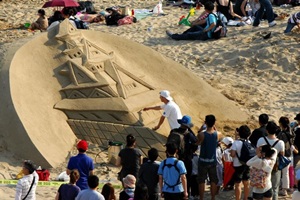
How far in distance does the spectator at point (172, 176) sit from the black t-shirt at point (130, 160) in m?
0.62

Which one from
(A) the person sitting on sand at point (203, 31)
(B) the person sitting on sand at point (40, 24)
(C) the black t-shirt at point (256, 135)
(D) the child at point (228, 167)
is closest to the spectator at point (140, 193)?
(D) the child at point (228, 167)

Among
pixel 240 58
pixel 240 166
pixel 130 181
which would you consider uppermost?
pixel 130 181

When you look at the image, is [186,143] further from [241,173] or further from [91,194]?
[91,194]

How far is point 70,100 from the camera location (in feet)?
39.9

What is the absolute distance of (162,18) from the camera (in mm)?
20203

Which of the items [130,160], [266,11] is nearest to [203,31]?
[266,11]

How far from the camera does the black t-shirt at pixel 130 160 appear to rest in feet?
31.1

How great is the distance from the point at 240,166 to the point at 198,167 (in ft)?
1.71

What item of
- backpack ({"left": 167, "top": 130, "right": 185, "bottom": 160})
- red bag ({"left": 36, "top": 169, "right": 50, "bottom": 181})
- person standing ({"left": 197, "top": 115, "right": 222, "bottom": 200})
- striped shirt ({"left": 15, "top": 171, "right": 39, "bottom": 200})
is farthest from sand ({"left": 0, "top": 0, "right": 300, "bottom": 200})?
striped shirt ({"left": 15, "top": 171, "right": 39, "bottom": 200})

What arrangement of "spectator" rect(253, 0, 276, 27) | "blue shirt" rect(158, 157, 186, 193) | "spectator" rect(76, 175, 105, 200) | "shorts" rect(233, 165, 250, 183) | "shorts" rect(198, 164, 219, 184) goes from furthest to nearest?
"spectator" rect(253, 0, 276, 27)
"shorts" rect(233, 165, 250, 183)
"shorts" rect(198, 164, 219, 184)
"blue shirt" rect(158, 157, 186, 193)
"spectator" rect(76, 175, 105, 200)

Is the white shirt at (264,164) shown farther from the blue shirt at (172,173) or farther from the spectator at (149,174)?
the spectator at (149,174)

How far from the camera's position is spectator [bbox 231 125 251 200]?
9791 mm

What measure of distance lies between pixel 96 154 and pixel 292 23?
23.6 feet

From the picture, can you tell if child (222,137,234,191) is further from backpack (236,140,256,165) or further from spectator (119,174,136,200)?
spectator (119,174,136,200)
